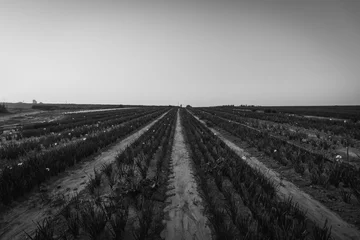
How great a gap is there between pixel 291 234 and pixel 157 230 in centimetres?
218

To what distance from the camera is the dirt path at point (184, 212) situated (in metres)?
2.59

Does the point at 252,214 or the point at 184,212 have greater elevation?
the point at 252,214

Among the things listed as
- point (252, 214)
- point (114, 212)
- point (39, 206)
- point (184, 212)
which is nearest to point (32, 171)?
point (39, 206)

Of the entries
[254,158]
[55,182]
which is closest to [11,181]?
[55,182]

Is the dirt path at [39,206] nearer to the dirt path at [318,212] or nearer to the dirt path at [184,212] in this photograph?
the dirt path at [184,212]

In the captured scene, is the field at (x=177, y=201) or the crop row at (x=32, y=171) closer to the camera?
the field at (x=177, y=201)

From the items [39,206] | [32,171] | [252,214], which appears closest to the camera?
[252,214]

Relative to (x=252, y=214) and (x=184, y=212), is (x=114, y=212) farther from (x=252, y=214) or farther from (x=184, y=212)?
(x=252, y=214)

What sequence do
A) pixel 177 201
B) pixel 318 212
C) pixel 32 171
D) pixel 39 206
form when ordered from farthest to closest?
pixel 32 171, pixel 177 201, pixel 39 206, pixel 318 212

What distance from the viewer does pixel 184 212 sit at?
3.17 metres

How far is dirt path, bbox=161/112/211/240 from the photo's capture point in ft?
8.51

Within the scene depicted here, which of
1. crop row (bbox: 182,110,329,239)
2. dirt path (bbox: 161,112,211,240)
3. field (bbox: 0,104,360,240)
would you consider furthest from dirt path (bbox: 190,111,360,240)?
dirt path (bbox: 161,112,211,240)

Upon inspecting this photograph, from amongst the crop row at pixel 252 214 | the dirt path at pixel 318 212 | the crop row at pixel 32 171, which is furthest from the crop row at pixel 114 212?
the dirt path at pixel 318 212

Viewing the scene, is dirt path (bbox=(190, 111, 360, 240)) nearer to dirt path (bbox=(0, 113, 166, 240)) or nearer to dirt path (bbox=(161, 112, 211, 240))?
dirt path (bbox=(161, 112, 211, 240))
